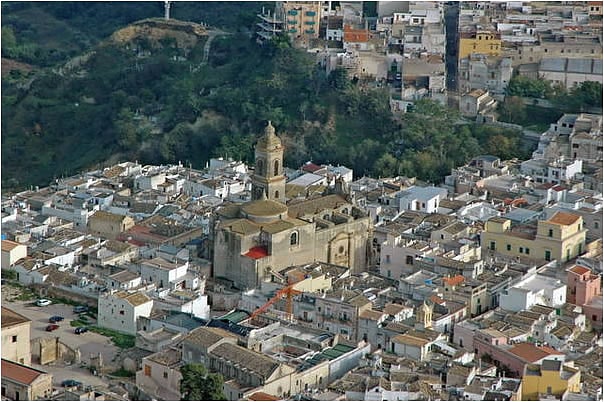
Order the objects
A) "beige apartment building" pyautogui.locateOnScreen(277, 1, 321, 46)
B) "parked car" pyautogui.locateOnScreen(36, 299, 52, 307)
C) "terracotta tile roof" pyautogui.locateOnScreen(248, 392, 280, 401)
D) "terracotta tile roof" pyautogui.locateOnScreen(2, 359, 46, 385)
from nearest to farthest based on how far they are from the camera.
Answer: "terracotta tile roof" pyautogui.locateOnScreen(248, 392, 280, 401)
"terracotta tile roof" pyautogui.locateOnScreen(2, 359, 46, 385)
"parked car" pyautogui.locateOnScreen(36, 299, 52, 307)
"beige apartment building" pyautogui.locateOnScreen(277, 1, 321, 46)

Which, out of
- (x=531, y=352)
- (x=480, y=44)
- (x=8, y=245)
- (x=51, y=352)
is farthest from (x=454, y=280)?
(x=480, y=44)

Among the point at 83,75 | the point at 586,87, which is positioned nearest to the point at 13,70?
the point at 83,75

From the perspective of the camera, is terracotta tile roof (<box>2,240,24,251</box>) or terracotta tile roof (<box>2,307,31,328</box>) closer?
terracotta tile roof (<box>2,307,31,328</box>)

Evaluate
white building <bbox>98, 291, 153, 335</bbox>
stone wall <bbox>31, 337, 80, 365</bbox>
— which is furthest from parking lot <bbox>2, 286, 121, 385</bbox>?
white building <bbox>98, 291, 153, 335</bbox>

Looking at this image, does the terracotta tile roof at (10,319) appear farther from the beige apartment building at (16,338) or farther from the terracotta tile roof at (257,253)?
the terracotta tile roof at (257,253)

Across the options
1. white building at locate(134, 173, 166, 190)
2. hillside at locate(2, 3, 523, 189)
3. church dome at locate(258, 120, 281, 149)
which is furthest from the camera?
hillside at locate(2, 3, 523, 189)

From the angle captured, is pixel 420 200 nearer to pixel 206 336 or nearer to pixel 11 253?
pixel 11 253

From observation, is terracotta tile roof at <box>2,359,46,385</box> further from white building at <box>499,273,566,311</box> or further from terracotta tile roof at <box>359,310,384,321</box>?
white building at <box>499,273,566,311</box>
